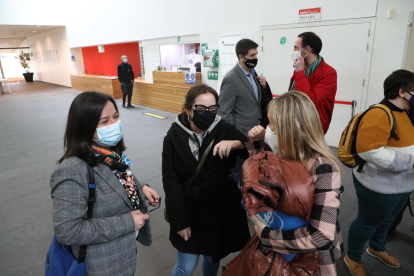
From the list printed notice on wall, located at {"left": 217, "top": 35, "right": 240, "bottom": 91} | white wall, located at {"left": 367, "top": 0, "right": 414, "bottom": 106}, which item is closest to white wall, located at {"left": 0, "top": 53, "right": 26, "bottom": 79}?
printed notice on wall, located at {"left": 217, "top": 35, "right": 240, "bottom": 91}

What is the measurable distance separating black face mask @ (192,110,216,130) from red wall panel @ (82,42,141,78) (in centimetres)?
1260

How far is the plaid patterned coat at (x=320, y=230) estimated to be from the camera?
1.03 meters

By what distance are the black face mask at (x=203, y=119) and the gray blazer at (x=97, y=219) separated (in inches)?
21.9

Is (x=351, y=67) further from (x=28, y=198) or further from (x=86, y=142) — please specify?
(x=28, y=198)

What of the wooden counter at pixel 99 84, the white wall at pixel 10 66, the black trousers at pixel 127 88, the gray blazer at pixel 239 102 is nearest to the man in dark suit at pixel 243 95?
the gray blazer at pixel 239 102

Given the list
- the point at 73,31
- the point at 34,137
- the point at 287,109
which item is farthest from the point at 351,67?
the point at 73,31

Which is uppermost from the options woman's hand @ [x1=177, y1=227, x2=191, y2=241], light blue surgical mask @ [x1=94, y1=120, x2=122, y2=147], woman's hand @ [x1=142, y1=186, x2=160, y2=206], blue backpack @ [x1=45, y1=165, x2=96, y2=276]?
light blue surgical mask @ [x1=94, y1=120, x2=122, y2=147]

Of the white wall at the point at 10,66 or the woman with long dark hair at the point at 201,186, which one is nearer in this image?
the woman with long dark hair at the point at 201,186

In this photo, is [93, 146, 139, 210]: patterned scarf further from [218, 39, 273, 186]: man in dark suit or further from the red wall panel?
the red wall panel

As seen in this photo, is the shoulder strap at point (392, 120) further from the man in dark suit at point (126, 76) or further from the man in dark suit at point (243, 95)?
the man in dark suit at point (126, 76)

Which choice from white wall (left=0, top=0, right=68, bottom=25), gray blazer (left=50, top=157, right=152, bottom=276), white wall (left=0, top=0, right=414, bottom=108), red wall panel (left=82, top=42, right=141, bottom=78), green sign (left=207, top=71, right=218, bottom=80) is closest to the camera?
gray blazer (left=50, top=157, right=152, bottom=276)

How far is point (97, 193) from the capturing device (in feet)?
3.93

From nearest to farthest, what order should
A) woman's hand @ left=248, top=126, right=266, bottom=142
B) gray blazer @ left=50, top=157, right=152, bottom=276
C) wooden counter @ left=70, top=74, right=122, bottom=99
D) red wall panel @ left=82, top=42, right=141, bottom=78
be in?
1. gray blazer @ left=50, top=157, right=152, bottom=276
2. woman's hand @ left=248, top=126, right=266, bottom=142
3. wooden counter @ left=70, top=74, right=122, bottom=99
4. red wall panel @ left=82, top=42, right=141, bottom=78

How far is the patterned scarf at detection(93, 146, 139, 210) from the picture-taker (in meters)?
1.26
